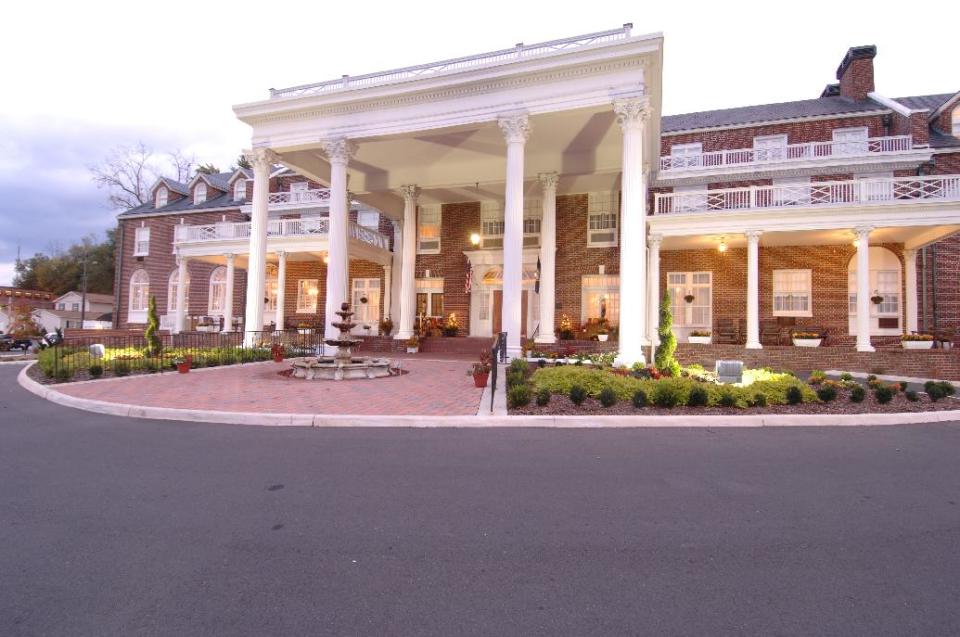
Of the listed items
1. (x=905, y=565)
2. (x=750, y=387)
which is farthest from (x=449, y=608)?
(x=750, y=387)

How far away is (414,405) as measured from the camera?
814 cm

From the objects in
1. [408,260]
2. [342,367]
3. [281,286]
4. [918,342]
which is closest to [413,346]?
[408,260]

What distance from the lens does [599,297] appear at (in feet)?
68.8

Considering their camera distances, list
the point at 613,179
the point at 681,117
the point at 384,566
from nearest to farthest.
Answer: the point at 384,566
the point at 613,179
the point at 681,117

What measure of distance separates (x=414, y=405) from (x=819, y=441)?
232 inches

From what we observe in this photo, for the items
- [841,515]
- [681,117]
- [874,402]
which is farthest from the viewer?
[681,117]

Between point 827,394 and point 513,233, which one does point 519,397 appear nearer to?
point 827,394

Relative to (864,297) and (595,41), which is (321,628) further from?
(864,297)

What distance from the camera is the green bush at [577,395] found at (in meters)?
7.96

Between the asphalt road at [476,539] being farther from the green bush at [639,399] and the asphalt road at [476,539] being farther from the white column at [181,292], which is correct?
the white column at [181,292]

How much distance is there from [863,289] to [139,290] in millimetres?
38811

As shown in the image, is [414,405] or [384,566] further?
[414,405]

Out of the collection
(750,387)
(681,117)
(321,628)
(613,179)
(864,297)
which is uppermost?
(681,117)

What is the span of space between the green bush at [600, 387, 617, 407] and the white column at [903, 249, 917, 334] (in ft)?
57.0
